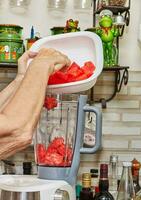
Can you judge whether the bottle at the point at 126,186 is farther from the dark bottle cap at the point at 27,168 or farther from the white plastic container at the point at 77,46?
the white plastic container at the point at 77,46

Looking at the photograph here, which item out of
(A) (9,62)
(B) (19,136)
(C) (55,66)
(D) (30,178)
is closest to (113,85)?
(A) (9,62)

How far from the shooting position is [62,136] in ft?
4.63

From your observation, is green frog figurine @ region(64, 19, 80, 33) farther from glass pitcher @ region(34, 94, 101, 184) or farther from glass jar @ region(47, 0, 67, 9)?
glass pitcher @ region(34, 94, 101, 184)

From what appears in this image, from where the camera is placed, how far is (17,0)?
1.86 metres

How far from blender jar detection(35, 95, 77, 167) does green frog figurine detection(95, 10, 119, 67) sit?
0.43 m

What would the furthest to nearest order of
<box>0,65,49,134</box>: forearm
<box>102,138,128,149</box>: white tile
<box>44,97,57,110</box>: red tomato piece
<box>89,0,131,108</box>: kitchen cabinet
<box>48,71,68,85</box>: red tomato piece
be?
Answer: <box>102,138,128,149</box>: white tile < <box>89,0,131,108</box>: kitchen cabinet < <box>44,97,57,110</box>: red tomato piece < <box>48,71,68,85</box>: red tomato piece < <box>0,65,49,134</box>: forearm

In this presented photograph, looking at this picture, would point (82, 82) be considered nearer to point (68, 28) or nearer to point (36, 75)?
point (36, 75)

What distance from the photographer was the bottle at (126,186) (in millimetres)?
1565

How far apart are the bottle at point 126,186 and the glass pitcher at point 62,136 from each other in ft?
0.86

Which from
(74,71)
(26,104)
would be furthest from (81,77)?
(26,104)

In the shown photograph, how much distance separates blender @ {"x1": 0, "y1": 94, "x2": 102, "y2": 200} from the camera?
1229 mm

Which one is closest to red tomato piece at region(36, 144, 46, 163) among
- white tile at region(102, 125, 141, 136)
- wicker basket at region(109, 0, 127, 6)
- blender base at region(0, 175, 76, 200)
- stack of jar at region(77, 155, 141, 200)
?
blender base at region(0, 175, 76, 200)

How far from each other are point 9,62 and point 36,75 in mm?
764

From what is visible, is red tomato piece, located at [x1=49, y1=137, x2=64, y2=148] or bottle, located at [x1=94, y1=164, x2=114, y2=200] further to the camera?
bottle, located at [x1=94, y1=164, x2=114, y2=200]
